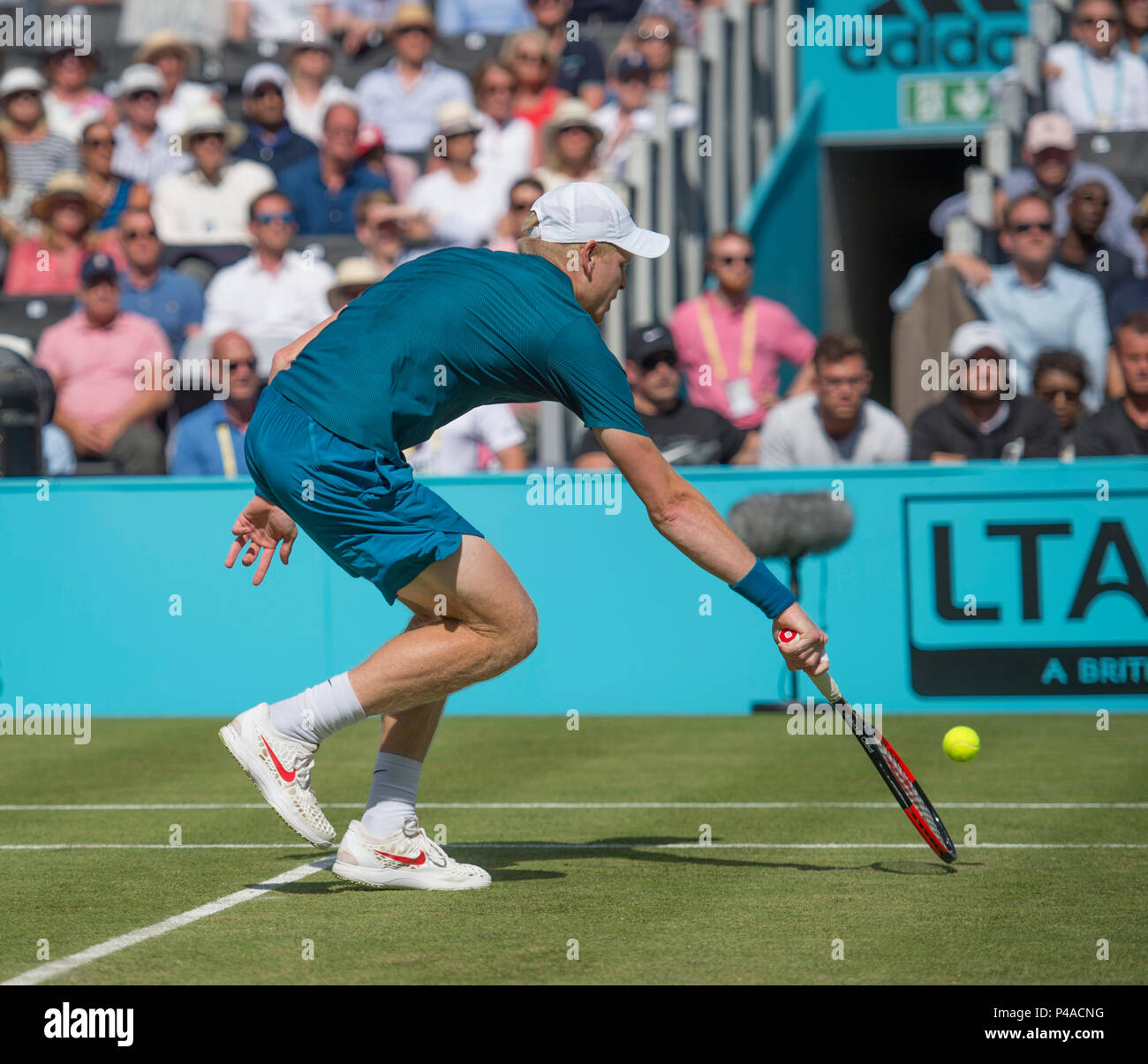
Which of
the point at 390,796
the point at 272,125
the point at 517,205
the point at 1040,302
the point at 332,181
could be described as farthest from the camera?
the point at 272,125

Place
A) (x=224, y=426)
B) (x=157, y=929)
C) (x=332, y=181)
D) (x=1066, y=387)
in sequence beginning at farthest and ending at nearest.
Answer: (x=332, y=181) → (x=1066, y=387) → (x=224, y=426) → (x=157, y=929)

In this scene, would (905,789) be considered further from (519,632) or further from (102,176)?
(102,176)

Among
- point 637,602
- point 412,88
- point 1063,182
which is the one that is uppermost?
point 412,88

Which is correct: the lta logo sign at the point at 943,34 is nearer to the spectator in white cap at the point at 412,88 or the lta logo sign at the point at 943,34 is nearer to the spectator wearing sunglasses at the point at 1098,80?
the spectator wearing sunglasses at the point at 1098,80

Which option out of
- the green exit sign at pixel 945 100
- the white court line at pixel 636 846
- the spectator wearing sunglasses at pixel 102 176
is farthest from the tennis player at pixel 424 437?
the green exit sign at pixel 945 100

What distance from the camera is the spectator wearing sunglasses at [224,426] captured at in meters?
12.7

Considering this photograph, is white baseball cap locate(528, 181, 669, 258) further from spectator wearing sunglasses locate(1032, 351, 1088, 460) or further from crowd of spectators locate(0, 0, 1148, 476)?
spectator wearing sunglasses locate(1032, 351, 1088, 460)

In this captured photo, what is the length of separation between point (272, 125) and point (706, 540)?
11856mm

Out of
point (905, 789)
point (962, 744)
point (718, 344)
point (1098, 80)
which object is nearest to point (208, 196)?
point (718, 344)

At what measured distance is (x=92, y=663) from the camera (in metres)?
12.0

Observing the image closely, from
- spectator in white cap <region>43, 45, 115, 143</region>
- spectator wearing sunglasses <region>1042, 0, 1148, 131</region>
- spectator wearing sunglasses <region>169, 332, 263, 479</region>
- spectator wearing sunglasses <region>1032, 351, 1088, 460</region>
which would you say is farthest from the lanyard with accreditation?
spectator in white cap <region>43, 45, 115, 143</region>

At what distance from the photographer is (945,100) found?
1858cm

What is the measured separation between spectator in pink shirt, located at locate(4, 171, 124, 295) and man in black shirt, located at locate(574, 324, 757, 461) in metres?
5.22
